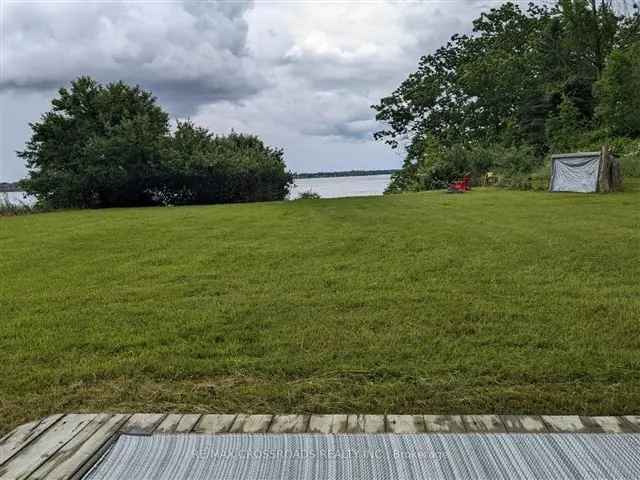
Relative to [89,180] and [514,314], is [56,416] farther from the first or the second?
[89,180]

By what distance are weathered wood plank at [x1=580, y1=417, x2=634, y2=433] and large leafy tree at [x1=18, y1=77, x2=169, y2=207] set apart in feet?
53.1

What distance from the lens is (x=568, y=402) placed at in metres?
2.30

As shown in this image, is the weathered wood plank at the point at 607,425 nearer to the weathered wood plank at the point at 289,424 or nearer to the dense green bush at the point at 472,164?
the weathered wood plank at the point at 289,424

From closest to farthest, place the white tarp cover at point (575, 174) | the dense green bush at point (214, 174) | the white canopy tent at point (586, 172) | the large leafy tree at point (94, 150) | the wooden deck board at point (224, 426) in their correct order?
the wooden deck board at point (224, 426), the white canopy tent at point (586, 172), the white tarp cover at point (575, 174), the large leafy tree at point (94, 150), the dense green bush at point (214, 174)

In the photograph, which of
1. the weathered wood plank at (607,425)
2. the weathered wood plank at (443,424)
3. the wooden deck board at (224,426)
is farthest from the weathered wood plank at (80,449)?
the weathered wood plank at (607,425)

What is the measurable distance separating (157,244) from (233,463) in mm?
5437

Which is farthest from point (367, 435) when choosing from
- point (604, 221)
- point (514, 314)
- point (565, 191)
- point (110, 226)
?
point (565, 191)

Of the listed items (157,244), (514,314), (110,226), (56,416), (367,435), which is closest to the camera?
(367,435)

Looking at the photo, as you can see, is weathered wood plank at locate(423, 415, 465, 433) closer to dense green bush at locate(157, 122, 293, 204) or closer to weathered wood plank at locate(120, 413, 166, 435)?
weathered wood plank at locate(120, 413, 166, 435)

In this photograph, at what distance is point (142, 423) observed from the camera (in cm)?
212

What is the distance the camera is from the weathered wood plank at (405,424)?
2.01m

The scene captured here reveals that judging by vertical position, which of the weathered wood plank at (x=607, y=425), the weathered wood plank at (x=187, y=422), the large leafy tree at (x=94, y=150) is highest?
the large leafy tree at (x=94, y=150)

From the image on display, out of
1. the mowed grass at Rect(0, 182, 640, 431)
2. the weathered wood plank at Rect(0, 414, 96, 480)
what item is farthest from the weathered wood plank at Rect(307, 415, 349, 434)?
the weathered wood plank at Rect(0, 414, 96, 480)

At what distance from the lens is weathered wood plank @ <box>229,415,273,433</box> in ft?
6.72
